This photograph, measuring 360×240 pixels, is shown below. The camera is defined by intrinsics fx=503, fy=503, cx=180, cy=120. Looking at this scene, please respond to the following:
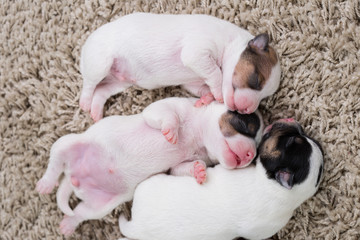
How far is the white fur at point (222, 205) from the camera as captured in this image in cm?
232

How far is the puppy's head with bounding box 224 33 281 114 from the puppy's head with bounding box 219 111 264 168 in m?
0.06

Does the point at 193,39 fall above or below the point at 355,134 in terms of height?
above

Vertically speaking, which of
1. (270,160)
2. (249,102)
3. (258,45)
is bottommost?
(270,160)

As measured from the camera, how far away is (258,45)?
2.41 metres

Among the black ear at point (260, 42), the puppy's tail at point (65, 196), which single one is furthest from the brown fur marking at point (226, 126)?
the puppy's tail at point (65, 196)

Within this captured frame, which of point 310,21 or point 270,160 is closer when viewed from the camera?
point 270,160

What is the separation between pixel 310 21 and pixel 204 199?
1025 millimetres

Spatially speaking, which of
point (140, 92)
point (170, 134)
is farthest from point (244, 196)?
point (140, 92)

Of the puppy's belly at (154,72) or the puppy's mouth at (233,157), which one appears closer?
the puppy's mouth at (233,157)

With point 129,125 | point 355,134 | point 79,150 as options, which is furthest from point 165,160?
point 355,134

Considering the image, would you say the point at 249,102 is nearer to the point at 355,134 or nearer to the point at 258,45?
the point at 258,45

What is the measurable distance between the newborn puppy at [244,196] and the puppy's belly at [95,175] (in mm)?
197

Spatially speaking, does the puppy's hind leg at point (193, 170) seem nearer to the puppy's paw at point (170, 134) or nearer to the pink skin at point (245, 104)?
the puppy's paw at point (170, 134)

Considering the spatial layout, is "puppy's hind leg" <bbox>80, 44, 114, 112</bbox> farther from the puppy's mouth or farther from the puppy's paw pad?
the puppy's mouth
